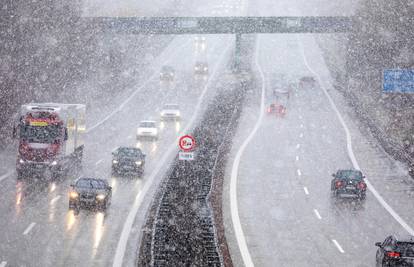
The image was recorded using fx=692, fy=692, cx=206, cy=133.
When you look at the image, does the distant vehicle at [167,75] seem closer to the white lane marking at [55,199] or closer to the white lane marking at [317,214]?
the white lane marking at [317,214]

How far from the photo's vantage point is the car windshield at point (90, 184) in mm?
28172

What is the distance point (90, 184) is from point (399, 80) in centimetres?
2116

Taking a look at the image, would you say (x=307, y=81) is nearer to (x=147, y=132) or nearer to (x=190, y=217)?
(x=147, y=132)

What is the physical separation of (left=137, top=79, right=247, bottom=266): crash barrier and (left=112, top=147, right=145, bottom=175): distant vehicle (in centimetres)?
188

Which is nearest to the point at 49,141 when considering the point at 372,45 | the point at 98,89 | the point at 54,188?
the point at 54,188

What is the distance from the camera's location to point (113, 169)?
37.1 meters

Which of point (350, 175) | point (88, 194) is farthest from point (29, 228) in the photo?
point (350, 175)

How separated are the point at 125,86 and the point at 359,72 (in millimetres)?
→ 26344

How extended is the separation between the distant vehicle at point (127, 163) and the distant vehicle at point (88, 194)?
8252 millimetres

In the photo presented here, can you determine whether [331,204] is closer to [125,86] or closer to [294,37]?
[125,86]

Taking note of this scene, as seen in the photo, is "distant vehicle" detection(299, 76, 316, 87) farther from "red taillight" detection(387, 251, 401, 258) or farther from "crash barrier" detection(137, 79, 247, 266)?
"red taillight" detection(387, 251, 401, 258)

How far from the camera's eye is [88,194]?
91.9ft

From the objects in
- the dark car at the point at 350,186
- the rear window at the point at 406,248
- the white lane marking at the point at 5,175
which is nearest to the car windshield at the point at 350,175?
the dark car at the point at 350,186

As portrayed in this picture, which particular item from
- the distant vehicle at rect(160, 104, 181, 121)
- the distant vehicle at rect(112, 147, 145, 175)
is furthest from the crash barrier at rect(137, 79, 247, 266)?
the distant vehicle at rect(160, 104, 181, 121)
